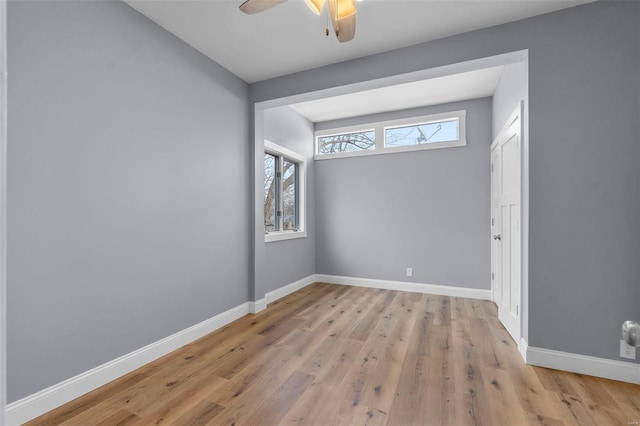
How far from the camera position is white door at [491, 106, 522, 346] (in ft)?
8.34

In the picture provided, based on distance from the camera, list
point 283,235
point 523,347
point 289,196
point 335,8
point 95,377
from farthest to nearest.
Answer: point 289,196 < point 283,235 < point 523,347 < point 95,377 < point 335,8

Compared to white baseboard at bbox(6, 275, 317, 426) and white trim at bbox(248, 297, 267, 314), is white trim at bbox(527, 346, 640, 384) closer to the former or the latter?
white trim at bbox(248, 297, 267, 314)

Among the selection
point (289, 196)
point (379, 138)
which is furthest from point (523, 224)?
point (289, 196)

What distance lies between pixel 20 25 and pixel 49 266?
135 cm

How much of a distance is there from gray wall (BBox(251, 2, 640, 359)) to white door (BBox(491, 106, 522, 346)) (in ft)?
0.78

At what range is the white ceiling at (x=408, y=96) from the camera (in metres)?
3.40

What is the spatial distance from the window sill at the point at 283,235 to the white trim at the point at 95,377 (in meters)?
1.28

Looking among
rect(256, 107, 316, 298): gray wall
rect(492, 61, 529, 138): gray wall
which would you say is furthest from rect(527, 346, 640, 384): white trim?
rect(256, 107, 316, 298): gray wall

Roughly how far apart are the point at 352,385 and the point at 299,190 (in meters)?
3.21

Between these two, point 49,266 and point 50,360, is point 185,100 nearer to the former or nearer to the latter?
point 49,266

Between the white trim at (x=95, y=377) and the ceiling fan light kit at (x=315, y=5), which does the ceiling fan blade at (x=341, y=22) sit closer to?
the ceiling fan light kit at (x=315, y=5)

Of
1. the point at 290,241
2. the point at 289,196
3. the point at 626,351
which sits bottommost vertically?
the point at 626,351

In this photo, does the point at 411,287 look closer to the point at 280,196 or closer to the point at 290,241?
the point at 290,241

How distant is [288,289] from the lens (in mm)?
4219
